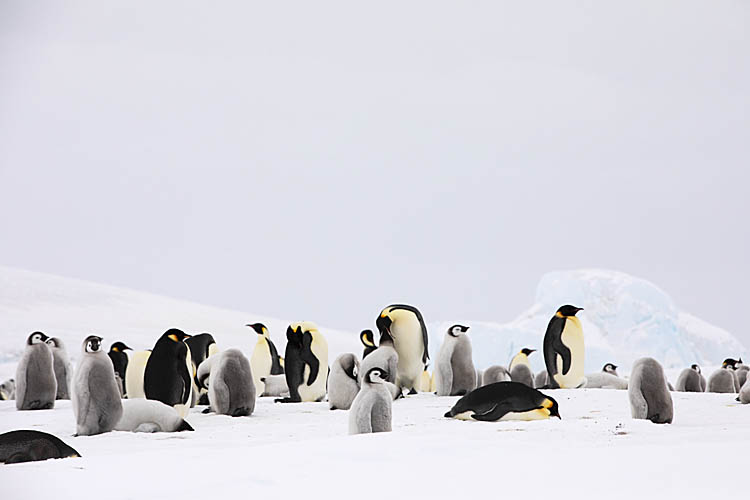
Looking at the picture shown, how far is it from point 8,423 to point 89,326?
515 inches

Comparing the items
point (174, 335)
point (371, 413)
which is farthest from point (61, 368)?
point (371, 413)

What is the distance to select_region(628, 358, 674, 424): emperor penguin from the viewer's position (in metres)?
5.24

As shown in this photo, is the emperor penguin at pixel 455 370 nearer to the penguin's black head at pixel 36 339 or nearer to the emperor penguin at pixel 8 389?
the penguin's black head at pixel 36 339

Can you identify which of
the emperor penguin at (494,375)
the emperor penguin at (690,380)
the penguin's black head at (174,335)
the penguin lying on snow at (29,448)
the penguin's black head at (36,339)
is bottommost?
the penguin lying on snow at (29,448)

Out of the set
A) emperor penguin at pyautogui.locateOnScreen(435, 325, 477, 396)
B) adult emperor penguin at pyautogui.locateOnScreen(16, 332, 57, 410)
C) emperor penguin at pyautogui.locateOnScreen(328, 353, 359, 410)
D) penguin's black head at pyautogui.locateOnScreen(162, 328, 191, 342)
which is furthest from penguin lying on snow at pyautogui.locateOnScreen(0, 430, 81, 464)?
emperor penguin at pyautogui.locateOnScreen(435, 325, 477, 396)

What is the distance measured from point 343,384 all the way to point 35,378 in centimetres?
270

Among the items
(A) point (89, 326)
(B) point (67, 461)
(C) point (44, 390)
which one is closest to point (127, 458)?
(B) point (67, 461)

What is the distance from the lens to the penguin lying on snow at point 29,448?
11.6 feet

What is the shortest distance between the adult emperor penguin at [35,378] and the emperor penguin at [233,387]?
5.70 ft

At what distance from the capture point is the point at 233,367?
654 cm

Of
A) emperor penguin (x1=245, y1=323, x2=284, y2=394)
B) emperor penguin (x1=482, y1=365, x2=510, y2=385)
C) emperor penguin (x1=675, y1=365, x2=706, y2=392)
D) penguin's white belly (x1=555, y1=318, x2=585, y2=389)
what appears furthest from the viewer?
emperor penguin (x1=675, y1=365, x2=706, y2=392)

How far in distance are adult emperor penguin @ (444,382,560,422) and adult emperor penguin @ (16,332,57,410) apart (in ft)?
12.8

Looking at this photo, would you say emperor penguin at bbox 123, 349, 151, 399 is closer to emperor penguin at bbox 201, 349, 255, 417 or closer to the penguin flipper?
emperor penguin at bbox 201, 349, 255, 417

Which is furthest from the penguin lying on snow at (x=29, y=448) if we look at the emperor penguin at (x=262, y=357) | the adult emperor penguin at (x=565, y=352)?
the emperor penguin at (x=262, y=357)
